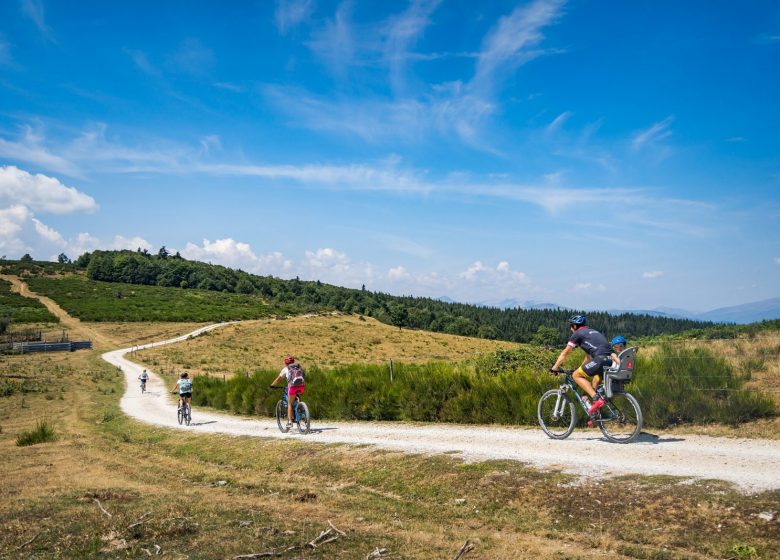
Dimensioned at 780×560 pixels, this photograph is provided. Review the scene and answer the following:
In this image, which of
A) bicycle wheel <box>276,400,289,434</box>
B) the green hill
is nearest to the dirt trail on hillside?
the green hill

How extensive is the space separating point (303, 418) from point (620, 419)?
29.9 ft

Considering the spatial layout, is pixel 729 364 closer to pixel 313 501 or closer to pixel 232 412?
pixel 313 501

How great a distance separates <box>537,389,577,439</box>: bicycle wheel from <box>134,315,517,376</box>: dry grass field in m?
37.2

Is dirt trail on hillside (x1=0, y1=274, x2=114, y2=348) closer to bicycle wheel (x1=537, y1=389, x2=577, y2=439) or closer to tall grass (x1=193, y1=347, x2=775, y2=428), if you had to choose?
tall grass (x1=193, y1=347, x2=775, y2=428)

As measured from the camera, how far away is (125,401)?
30.7 meters

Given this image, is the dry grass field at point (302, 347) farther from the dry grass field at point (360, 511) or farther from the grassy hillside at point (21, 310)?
the dry grass field at point (360, 511)

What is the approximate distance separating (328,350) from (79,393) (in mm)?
39933

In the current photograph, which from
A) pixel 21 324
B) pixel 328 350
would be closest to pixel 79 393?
pixel 328 350

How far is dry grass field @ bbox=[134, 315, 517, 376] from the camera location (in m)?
56.2

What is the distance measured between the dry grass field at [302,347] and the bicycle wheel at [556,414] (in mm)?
37236

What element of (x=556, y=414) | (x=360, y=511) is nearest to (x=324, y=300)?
(x=556, y=414)

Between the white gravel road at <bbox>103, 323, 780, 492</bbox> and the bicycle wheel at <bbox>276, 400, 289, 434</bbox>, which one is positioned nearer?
the white gravel road at <bbox>103, 323, 780, 492</bbox>

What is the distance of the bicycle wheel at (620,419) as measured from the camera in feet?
33.3

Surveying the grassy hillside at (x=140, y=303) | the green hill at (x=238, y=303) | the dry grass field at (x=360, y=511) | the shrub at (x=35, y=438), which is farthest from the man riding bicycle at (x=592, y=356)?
the grassy hillside at (x=140, y=303)
